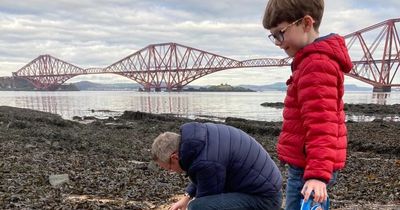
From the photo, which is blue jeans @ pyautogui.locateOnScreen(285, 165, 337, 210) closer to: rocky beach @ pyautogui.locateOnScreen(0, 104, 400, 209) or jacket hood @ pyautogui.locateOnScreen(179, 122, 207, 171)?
jacket hood @ pyautogui.locateOnScreen(179, 122, 207, 171)

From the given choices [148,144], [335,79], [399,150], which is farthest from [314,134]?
[148,144]

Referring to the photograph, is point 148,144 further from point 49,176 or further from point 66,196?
point 66,196

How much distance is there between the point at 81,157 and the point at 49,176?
273cm

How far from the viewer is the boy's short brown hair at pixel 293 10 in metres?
2.31

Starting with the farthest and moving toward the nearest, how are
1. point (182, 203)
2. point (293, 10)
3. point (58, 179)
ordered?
point (58, 179) < point (182, 203) < point (293, 10)

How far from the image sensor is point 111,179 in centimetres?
723

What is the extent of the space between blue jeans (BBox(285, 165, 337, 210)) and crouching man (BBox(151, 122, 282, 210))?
385 mm

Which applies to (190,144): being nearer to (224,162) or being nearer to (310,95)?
(224,162)

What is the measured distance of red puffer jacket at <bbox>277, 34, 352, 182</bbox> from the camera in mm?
2207

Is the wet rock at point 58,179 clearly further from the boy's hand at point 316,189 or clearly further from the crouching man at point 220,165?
the boy's hand at point 316,189

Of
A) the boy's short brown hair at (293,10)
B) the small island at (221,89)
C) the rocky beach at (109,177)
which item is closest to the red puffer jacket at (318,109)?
the boy's short brown hair at (293,10)

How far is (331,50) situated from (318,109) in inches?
14.0

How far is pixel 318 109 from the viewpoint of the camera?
224cm

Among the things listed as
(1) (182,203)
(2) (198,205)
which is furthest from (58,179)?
(2) (198,205)
